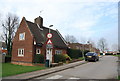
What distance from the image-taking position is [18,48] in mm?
24125

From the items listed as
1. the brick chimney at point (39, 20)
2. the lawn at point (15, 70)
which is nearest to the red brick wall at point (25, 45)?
the brick chimney at point (39, 20)

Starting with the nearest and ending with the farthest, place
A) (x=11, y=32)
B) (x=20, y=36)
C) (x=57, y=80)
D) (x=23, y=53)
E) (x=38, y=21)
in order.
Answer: (x=57, y=80), (x=23, y=53), (x=20, y=36), (x=38, y=21), (x=11, y=32)

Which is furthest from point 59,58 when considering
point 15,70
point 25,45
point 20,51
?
point 15,70

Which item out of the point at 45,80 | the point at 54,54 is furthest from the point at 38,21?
the point at 45,80

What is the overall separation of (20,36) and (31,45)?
433 cm

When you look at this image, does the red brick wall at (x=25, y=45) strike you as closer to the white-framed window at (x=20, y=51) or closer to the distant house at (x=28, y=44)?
the distant house at (x=28, y=44)

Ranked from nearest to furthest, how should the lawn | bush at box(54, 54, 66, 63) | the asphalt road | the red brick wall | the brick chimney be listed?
the asphalt road < the lawn < the red brick wall < bush at box(54, 54, 66, 63) < the brick chimney

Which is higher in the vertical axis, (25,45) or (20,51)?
(25,45)

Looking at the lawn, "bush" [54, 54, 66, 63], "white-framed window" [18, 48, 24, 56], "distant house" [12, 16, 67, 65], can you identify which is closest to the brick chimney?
"distant house" [12, 16, 67, 65]

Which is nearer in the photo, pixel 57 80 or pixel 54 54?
pixel 57 80

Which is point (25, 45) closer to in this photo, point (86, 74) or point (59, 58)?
point (59, 58)

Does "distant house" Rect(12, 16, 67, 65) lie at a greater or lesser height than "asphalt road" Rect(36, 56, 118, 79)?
greater

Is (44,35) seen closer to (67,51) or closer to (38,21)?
(38,21)

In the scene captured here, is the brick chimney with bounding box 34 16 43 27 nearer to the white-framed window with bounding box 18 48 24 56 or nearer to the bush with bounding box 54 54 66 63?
the white-framed window with bounding box 18 48 24 56
